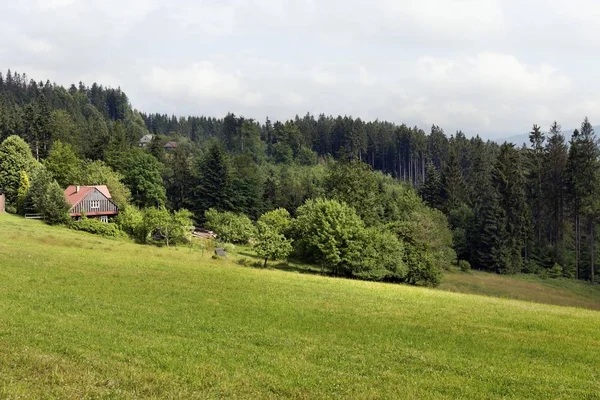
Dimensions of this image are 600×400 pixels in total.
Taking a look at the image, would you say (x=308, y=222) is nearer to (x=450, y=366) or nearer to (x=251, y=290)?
(x=251, y=290)

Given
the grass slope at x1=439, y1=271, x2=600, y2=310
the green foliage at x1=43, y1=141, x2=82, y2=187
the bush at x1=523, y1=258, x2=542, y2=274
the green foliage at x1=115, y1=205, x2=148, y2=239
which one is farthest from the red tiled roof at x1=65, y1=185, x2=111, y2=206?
the bush at x1=523, y1=258, x2=542, y2=274

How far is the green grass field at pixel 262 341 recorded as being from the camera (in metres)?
12.5

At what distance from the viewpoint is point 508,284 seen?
2378 inches

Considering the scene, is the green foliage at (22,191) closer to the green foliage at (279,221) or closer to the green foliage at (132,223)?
the green foliage at (132,223)

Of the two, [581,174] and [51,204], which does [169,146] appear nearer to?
[51,204]

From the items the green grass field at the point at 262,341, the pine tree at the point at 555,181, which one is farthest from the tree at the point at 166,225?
the pine tree at the point at 555,181

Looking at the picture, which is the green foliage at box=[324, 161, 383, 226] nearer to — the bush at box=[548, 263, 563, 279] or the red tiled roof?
the bush at box=[548, 263, 563, 279]

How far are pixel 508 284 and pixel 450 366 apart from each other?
50521 millimetres

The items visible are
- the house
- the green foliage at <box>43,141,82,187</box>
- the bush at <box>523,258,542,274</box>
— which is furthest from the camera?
the green foliage at <box>43,141,82,187</box>

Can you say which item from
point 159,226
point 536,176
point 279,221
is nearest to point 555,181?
point 536,176

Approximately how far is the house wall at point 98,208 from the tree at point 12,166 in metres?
16.3

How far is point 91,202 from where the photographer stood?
70562 mm

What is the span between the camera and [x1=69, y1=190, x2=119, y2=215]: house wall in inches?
2707

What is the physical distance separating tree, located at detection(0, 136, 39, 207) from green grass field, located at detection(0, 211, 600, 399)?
185 feet
